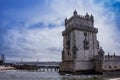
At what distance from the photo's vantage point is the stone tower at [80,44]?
53625 millimetres

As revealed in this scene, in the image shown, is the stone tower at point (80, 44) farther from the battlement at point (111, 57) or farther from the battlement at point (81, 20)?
the battlement at point (111, 57)

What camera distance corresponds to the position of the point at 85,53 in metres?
55.0

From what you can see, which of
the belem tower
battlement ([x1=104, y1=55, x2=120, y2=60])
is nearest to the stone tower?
the belem tower

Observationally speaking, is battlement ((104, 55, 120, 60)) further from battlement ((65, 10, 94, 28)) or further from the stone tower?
battlement ((65, 10, 94, 28))

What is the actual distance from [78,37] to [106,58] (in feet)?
34.5

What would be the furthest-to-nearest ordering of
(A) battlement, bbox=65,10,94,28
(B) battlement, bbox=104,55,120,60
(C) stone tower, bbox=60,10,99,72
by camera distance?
(A) battlement, bbox=65,10,94,28, (C) stone tower, bbox=60,10,99,72, (B) battlement, bbox=104,55,120,60

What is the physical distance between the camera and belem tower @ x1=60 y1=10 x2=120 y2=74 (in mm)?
51750

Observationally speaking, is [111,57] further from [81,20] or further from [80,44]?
[81,20]

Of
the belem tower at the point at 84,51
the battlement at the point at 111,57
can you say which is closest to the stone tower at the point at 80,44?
the belem tower at the point at 84,51

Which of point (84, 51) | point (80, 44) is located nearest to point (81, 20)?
point (80, 44)

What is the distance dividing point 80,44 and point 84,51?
2.51m

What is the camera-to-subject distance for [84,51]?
55.1 meters

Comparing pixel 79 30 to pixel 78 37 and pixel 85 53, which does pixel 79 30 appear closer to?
pixel 78 37

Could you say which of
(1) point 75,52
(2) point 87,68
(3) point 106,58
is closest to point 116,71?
(3) point 106,58
